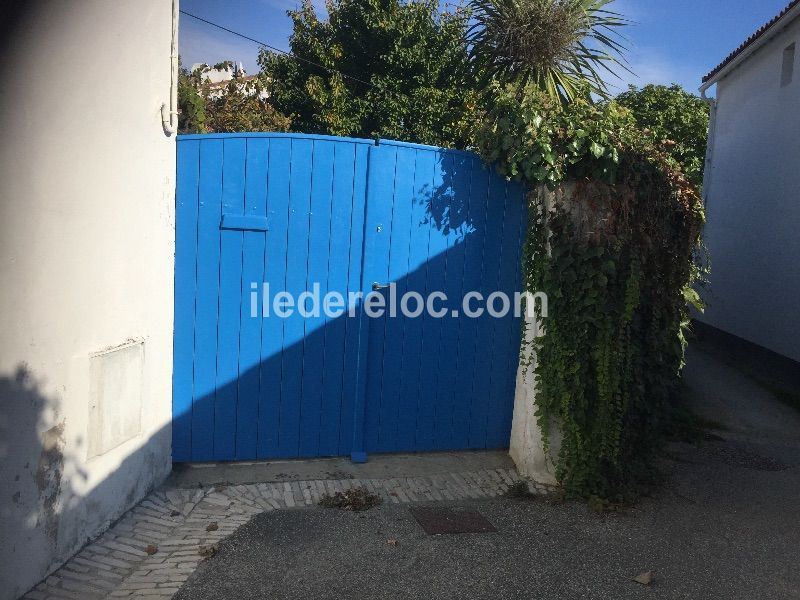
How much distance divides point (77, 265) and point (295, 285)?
1.47 metres

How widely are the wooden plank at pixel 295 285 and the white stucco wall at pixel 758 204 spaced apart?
267 inches

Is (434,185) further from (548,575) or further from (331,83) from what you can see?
(331,83)

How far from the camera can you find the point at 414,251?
174 inches

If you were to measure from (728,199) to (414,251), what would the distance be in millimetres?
8694

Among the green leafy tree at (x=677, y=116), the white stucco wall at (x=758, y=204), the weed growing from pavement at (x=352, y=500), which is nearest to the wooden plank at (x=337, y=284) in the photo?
the weed growing from pavement at (x=352, y=500)

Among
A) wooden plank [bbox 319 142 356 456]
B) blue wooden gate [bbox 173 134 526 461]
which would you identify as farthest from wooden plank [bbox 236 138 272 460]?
wooden plank [bbox 319 142 356 456]

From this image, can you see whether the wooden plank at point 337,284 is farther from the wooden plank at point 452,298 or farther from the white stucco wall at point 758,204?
the white stucco wall at point 758,204

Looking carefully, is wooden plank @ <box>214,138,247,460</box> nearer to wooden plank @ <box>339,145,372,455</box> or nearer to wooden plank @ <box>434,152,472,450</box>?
wooden plank @ <box>339,145,372,455</box>

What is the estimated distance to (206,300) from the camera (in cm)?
410

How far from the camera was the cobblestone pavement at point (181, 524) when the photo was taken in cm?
293

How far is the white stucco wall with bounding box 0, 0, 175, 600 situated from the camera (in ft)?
8.68

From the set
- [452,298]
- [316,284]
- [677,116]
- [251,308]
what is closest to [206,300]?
[251,308]

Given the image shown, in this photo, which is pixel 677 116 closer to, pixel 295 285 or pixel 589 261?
pixel 589 261

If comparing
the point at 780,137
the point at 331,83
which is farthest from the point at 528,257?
the point at 331,83
